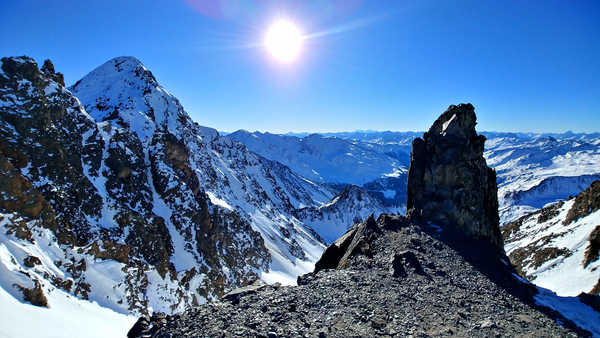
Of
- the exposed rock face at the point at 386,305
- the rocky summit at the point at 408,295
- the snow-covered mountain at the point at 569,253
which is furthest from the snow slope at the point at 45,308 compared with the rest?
the snow-covered mountain at the point at 569,253

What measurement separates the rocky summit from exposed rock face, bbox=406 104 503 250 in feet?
0.36

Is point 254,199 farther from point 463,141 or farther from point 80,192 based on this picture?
point 463,141

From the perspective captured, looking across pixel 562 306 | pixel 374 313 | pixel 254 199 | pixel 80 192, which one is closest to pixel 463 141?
pixel 562 306

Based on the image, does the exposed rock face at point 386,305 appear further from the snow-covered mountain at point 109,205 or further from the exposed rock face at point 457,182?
the snow-covered mountain at point 109,205

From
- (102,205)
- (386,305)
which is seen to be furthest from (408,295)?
(102,205)

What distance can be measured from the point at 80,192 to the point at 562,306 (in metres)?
57.8

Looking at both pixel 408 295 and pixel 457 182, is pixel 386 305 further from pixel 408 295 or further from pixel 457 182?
pixel 457 182

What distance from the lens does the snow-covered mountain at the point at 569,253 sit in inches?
1323

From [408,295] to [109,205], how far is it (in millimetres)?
52323

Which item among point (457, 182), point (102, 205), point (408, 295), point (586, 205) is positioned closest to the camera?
point (408, 295)

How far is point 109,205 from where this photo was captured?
50.5 m

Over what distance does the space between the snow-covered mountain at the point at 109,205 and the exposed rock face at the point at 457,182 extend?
35621 millimetres

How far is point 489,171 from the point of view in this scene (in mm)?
29344

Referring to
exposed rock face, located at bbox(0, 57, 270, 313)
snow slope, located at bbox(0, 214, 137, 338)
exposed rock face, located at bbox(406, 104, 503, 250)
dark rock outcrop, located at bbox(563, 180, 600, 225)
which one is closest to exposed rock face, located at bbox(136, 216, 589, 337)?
exposed rock face, located at bbox(406, 104, 503, 250)
